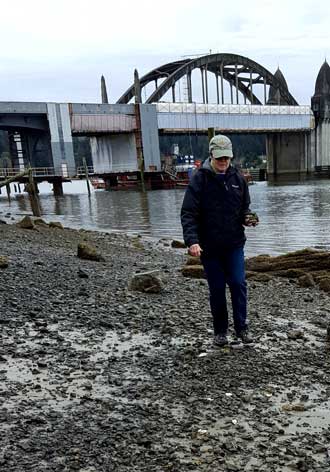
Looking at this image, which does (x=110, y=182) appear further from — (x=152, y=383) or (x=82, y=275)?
(x=152, y=383)

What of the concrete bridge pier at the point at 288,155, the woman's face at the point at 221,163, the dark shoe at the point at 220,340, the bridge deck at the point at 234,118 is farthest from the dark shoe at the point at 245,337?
the concrete bridge pier at the point at 288,155

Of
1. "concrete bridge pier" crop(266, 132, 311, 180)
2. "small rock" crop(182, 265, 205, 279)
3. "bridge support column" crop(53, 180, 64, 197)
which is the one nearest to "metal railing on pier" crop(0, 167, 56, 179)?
"bridge support column" crop(53, 180, 64, 197)

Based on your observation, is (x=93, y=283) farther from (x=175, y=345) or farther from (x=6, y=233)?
(x=6, y=233)

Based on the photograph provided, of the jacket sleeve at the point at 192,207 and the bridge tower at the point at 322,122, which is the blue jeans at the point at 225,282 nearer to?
the jacket sleeve at the point at 192,207

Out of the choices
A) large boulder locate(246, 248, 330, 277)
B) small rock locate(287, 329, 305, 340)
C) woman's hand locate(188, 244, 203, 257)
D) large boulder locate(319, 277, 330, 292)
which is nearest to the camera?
woman's hand locate(188, 244, 203, 257)

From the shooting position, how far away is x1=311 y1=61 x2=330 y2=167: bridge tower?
76.2m

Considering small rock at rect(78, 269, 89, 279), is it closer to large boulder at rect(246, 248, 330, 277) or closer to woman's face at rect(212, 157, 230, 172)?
large boulder at rect(246, 248, 330, 277)

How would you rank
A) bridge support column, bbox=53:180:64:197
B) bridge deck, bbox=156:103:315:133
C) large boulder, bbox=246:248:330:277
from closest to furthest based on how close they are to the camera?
large boulder, bbox=246:248:330:277 < bridge support column, bbox=53:180:64:197 < bridge deck, bbox=156:103:315:133

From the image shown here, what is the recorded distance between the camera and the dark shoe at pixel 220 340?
4.93m

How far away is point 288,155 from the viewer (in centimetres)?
7962

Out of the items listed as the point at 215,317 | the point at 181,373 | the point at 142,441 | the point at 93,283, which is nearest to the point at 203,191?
the point at 215,317

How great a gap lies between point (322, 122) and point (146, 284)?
7616 cm

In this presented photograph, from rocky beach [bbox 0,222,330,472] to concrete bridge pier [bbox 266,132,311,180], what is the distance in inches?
2888

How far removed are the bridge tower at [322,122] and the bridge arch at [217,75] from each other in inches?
184
